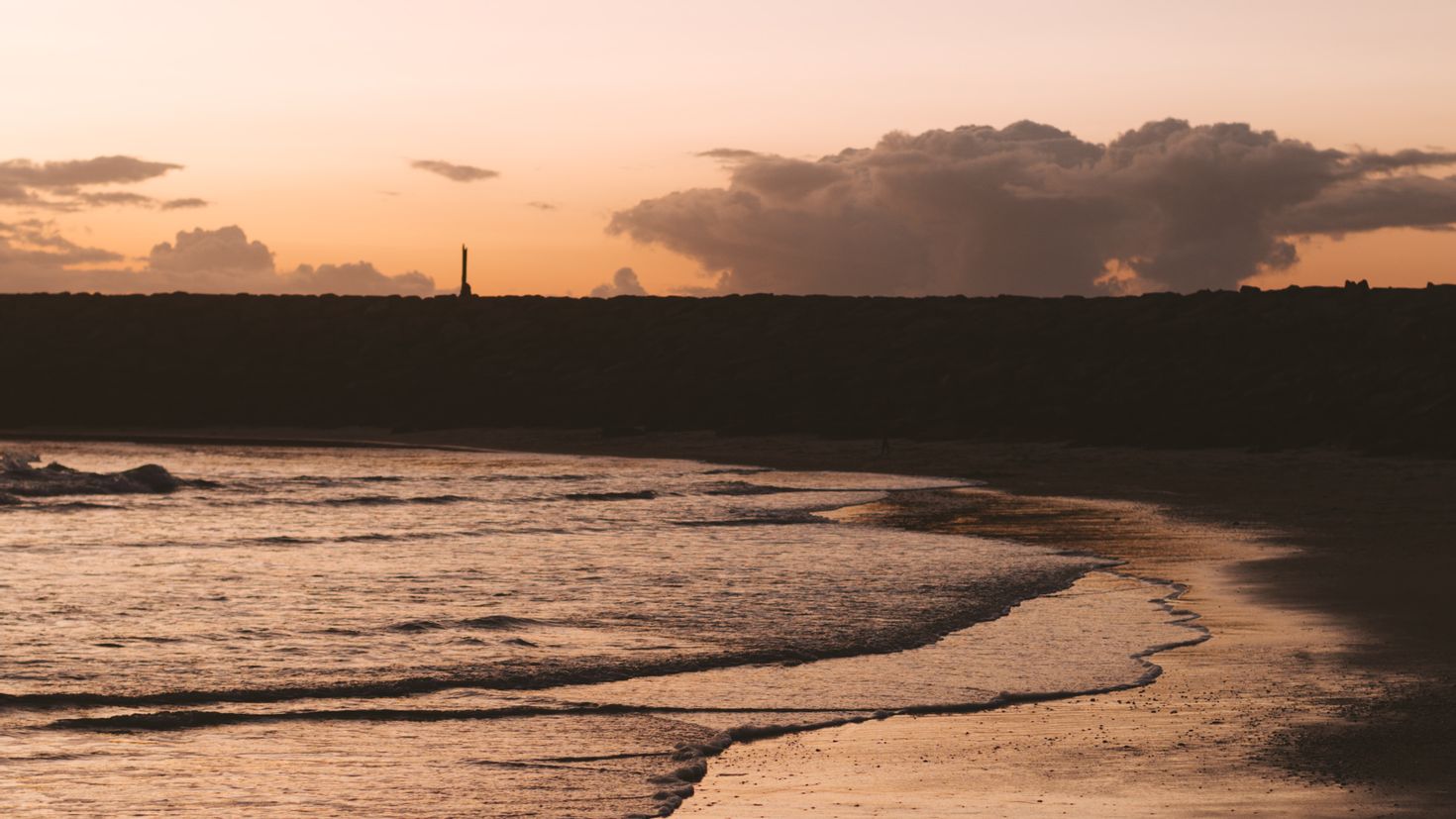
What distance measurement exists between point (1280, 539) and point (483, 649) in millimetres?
11093

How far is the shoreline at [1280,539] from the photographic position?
7309 mm

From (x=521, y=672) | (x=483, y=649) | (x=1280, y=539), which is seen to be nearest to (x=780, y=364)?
(x=1280, y=539)

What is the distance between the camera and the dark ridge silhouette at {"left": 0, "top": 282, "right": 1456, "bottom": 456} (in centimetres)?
4100

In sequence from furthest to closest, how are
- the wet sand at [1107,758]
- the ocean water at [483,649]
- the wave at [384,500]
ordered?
the wave at [384,500] < the ocean water at [483,649] < the wet sand at [1107,758]

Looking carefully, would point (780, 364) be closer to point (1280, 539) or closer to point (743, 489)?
point (743, 489)

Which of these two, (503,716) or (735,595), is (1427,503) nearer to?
(735,595)

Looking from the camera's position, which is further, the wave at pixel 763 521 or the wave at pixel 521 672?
the wave at pixel 763 521

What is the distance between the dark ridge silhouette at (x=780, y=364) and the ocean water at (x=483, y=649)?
20.6 m

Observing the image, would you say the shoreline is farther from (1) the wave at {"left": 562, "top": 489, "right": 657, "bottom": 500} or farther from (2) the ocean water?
(1) the wave at {"left": 562, "top": 489, "right": 657, "bottom": 500}

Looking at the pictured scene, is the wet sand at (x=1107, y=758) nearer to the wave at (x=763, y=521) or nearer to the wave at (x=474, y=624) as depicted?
the wave at (x=474, y=624)

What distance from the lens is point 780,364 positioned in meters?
55.5

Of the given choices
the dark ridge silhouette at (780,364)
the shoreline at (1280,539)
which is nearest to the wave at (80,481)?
the shoreline at (1280,539)

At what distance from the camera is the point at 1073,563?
15555mm

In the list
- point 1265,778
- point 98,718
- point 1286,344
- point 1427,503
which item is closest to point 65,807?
point 98,718
